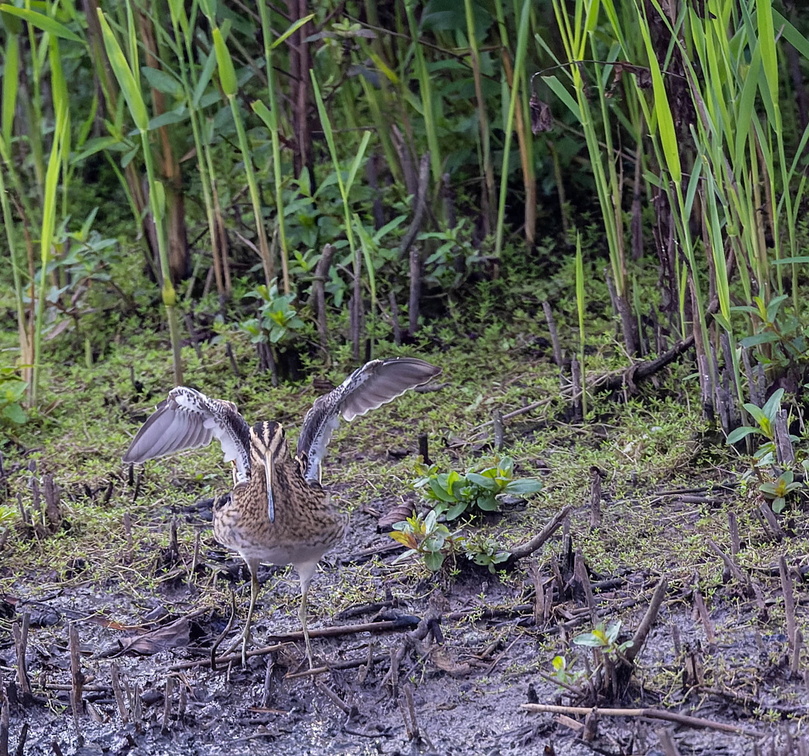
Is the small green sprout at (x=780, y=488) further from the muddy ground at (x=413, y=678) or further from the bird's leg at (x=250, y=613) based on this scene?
the bird's leg at (x=250, y=613)

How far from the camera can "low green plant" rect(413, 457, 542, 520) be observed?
4020mm

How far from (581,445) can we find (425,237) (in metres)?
1.34

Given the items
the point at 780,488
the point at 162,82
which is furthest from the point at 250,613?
the point at 162,82

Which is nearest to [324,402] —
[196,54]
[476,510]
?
[476,510]

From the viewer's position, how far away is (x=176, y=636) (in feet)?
12.1

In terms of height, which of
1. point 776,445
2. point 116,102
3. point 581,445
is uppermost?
point 116,102

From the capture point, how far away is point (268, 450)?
3691mm

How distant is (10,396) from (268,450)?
1.94 meters

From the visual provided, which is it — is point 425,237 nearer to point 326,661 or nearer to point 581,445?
point 581,445

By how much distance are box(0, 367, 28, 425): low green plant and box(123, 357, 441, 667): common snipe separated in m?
1.08

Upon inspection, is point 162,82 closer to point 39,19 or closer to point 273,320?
point 39,19

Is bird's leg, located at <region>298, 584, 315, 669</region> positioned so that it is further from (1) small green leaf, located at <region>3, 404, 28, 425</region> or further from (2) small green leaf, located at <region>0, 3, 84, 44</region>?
(2) small green leaf, located at <region>0, 3, 84, 44</region>

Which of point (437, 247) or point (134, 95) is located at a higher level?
point (134, 95)

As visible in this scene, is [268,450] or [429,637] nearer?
[429,637]
